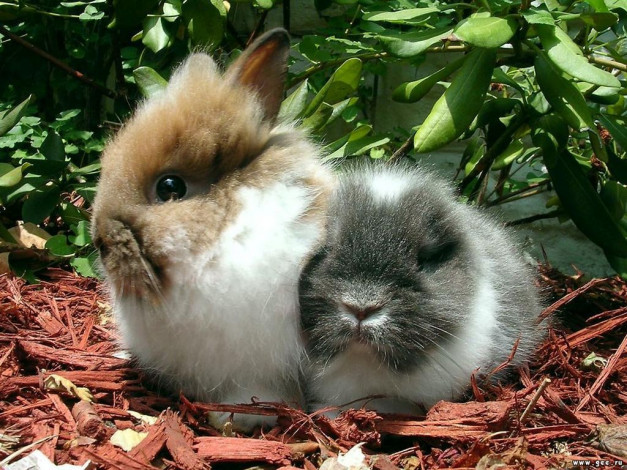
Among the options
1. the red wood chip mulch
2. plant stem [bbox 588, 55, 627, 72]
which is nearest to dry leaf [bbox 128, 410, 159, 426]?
the red wood chip mulch

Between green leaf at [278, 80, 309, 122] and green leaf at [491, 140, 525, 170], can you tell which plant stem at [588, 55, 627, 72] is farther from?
green leaf at [278, 80, 309, 122]

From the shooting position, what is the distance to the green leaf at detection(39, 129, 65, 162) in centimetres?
361

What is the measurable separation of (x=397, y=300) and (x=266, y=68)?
0.97 metres

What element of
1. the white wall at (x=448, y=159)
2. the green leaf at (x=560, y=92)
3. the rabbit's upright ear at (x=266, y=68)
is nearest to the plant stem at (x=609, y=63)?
the green leaf at (x=560, y=92)

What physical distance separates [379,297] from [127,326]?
93 centimetres

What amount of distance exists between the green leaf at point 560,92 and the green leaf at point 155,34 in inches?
68.5

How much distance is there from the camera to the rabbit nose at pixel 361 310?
218 cm

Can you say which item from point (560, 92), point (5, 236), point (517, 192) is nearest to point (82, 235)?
point (5, 236)

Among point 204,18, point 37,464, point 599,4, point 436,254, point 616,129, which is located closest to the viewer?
point 37,464

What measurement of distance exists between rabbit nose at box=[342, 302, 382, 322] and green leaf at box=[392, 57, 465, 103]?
1.27 metres

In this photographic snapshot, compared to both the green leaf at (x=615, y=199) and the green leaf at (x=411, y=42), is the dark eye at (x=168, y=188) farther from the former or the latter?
the green leaf at (x=615, y=199)

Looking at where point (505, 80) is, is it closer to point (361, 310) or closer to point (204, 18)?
point (204, 18)

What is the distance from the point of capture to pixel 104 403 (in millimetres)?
2580

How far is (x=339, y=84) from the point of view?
3117 millimetres
